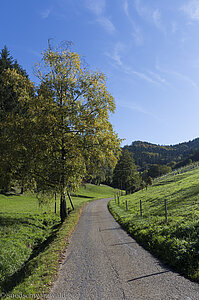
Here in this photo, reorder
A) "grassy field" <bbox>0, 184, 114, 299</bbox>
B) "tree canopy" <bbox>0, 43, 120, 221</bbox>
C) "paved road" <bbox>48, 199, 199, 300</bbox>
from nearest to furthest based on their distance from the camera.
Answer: "paved road" <bbox>48, 199, 199, 300</bbox>
"grassy field" <bbox>0, 184, 114, 299</bbox>
"tree canopy" <bbox>0, 43, 120, 221</bbox>

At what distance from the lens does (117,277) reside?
680 cm

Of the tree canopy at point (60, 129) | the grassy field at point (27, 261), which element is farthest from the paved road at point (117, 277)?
the tree canopy at point (60, 129)

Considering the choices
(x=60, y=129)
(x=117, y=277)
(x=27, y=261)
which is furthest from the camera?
(x=60, y=129)

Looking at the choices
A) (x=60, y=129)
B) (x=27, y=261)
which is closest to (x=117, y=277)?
(x=27, y=261)

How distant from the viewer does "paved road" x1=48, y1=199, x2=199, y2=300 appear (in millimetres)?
5602

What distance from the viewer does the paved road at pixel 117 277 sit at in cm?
560

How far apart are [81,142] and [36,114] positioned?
4.05m

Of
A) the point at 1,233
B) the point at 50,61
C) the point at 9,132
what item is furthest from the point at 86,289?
the point at 50,61

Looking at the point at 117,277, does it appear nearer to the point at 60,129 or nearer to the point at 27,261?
the point at 27,261

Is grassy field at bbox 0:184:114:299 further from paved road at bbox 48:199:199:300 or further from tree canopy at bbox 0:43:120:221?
tree canopy at bbox 0:43:120:221

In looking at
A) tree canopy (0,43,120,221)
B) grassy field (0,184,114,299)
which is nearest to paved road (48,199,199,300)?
grassy field (0,184,114,299)

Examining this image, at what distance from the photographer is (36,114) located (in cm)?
1577

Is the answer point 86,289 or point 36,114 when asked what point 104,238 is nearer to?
point 86,289

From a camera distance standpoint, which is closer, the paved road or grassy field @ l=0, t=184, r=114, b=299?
the paved road
